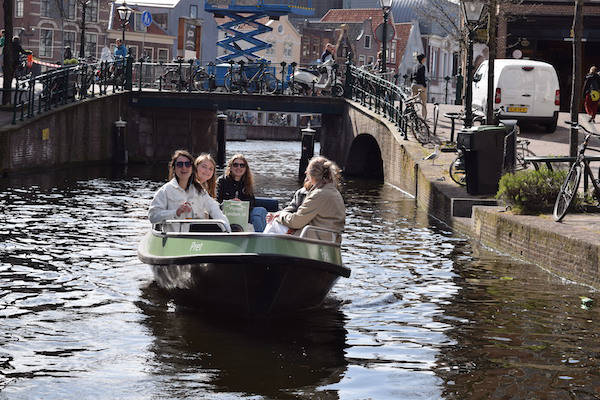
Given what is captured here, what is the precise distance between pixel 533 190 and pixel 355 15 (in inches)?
3267

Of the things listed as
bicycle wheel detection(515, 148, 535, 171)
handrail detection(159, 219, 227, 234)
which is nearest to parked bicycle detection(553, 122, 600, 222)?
handrail detection(159, 219, 227, 234)

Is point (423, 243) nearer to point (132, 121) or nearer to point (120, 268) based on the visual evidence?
point (120, 268)

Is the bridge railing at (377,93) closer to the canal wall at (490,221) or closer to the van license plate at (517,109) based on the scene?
the canal wall at (490,221)

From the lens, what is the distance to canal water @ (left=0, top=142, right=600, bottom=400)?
839 cm

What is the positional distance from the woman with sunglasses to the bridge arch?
2321cm

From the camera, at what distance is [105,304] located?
453 inches

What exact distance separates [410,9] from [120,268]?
90.3 metres

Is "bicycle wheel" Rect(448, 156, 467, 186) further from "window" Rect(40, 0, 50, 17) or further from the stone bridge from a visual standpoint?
"window" Rect(40, 0, 50, 17)

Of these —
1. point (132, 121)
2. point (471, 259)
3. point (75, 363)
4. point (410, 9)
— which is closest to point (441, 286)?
point (471, 259)

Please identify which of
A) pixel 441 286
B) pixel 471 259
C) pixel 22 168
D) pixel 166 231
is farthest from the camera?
pixel 22 168

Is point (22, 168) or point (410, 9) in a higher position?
point (410, 9)

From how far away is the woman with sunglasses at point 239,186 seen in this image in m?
12.5

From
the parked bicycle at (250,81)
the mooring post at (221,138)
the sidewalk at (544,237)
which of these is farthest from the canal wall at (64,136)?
the sidewalk at (544,237)

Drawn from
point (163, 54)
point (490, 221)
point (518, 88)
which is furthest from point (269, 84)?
point (163, 54)
